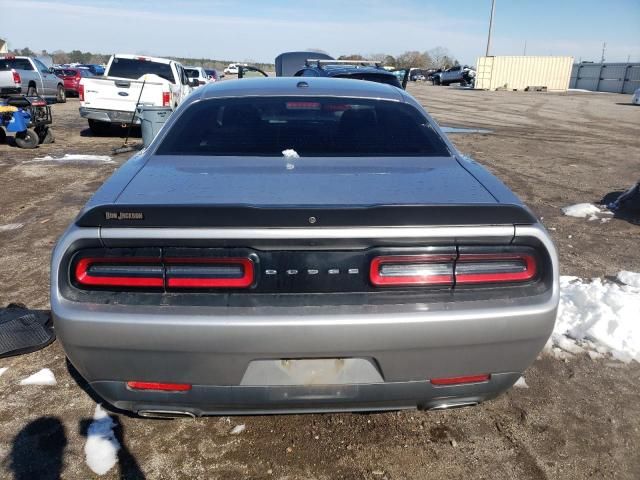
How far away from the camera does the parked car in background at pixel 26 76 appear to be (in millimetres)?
16281

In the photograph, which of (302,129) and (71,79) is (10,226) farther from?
(71,79)

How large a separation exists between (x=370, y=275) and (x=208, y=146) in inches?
53.8

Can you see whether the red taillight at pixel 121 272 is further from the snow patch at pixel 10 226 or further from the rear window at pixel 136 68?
the rear window at pixel 136 68

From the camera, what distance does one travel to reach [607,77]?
44.9 m

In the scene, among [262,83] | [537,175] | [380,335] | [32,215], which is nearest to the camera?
[380,335]

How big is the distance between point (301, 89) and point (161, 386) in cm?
206

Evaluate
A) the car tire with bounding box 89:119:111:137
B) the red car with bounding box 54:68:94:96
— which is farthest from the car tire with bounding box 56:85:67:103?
the car tire with bounding box 89:119:111:137

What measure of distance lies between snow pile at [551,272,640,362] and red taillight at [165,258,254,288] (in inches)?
89.5

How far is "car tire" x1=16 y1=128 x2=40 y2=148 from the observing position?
32.9 feet

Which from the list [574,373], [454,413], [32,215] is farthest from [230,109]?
[32,215]

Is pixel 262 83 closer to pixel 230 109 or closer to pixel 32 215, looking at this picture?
pixel 230 109

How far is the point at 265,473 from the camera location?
2166mm

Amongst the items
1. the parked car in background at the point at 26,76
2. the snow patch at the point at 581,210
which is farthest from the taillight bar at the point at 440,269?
the parked car in background at the point at 26,76

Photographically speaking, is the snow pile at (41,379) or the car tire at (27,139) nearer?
the snow pile at (41,379)
